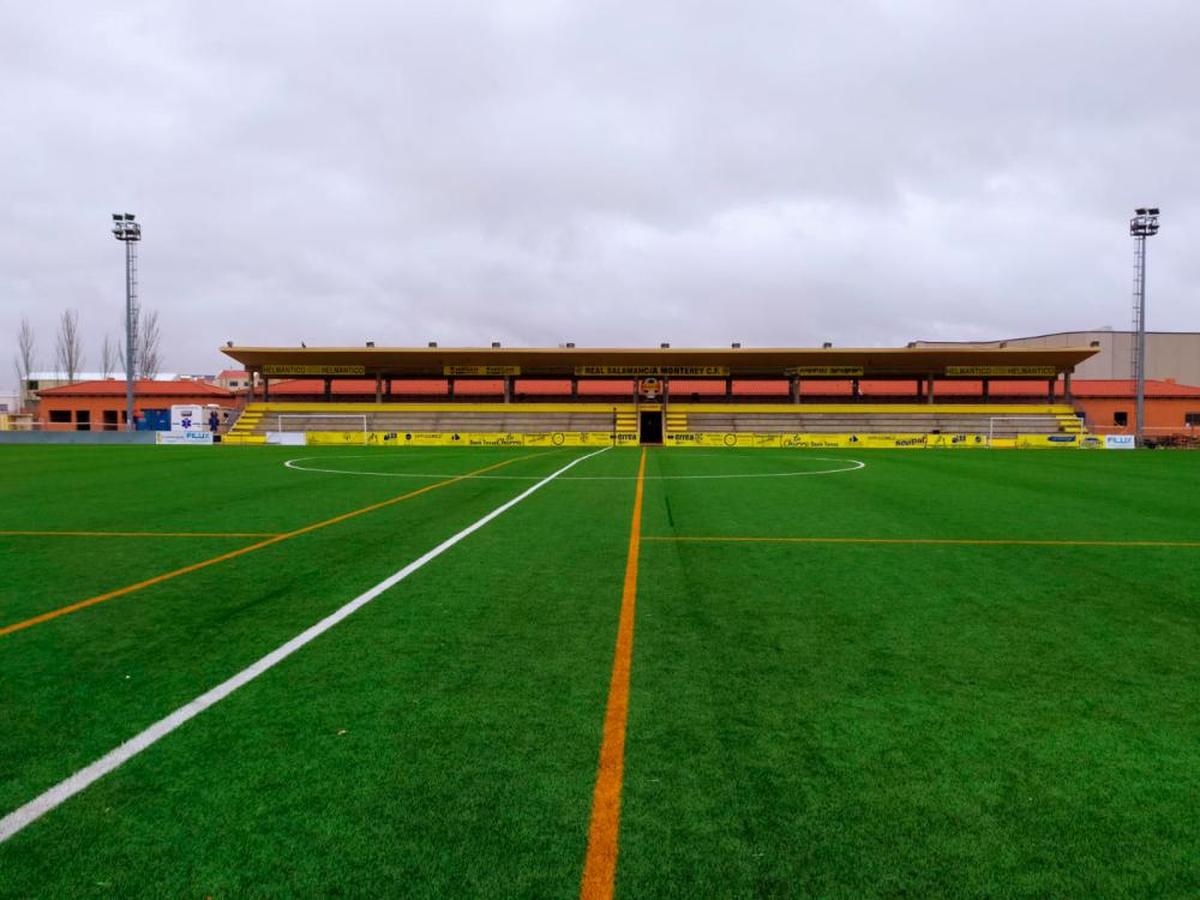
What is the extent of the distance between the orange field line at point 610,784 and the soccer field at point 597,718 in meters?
0.02

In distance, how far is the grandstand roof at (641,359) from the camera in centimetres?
5100

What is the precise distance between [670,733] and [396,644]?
2.23 m

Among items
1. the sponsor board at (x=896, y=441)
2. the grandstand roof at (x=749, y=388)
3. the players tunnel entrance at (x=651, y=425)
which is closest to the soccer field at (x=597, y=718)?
the sponsor board at (x=896, y=441)

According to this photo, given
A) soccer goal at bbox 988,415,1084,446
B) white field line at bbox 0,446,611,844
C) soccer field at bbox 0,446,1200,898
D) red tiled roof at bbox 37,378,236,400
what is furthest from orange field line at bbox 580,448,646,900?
red tiled roof at bbox 37,378,236,400

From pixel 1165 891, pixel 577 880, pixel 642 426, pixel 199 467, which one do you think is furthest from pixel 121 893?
pixel 642 426

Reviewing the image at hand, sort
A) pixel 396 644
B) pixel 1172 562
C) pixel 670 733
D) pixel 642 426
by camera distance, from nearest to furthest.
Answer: pixel 670 733, pixel 396 644, pixel 1172 562, pixel 642 426

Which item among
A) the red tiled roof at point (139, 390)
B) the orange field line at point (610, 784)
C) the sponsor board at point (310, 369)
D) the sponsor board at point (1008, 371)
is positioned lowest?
the orange field line at point (610, 784)

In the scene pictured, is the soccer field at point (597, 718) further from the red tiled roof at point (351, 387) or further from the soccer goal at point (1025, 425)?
the red tiled roof at point (351, 387)

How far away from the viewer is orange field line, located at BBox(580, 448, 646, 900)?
2.56m

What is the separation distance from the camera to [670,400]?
57.7m

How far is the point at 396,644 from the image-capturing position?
4.99 meters

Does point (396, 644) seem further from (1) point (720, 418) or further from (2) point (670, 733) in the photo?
(1) point (720, 418)

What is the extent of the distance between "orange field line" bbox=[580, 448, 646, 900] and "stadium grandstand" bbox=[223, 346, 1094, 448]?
39690mm

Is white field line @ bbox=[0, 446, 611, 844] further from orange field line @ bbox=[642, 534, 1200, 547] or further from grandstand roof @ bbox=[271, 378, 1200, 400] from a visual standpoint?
grandstand roof @ bbox=[271, 378, 1200, 400]
